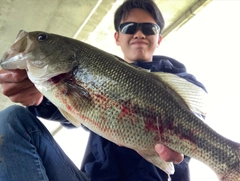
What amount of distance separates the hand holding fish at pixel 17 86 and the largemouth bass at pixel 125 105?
38mm

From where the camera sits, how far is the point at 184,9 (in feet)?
13.3

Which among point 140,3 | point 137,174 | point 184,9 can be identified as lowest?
point 137,174

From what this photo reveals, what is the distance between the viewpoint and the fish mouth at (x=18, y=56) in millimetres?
1329

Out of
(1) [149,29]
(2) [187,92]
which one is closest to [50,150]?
(2) [187,92]

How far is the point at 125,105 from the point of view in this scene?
128 cm

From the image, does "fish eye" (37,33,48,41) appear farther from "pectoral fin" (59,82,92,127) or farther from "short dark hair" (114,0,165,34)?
"short dark hair" (114,0,165,34)

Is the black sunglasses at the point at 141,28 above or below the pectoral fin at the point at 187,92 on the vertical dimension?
above

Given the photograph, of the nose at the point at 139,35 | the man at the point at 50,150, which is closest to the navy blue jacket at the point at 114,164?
the man at the point at 50,150

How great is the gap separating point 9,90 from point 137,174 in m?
0.74

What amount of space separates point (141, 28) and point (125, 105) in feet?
3.51

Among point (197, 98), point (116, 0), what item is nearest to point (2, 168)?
point (197, 98)

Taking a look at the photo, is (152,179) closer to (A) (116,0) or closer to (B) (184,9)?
(A) (116,0)

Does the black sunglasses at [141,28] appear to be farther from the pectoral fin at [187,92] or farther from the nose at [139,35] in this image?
the pectoral fin at [187,92]

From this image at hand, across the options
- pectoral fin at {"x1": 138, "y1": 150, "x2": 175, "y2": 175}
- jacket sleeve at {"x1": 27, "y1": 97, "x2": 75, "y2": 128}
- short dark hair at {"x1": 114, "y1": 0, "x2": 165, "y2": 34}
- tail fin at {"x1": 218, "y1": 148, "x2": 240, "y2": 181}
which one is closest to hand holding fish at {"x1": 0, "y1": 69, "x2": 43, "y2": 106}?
jacket sleeve at {"x1": 27, "y1": 97, "x2": 75, "y2": 128}
